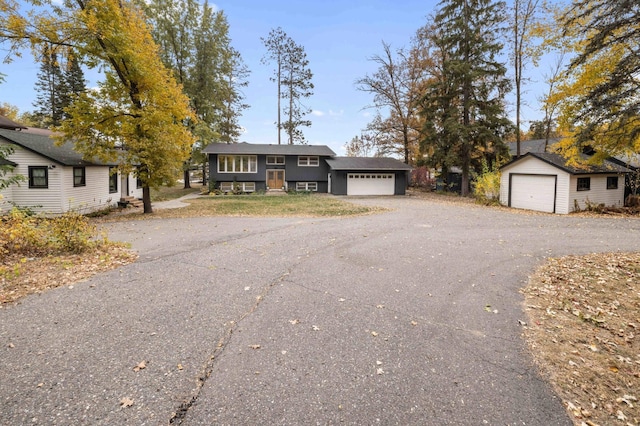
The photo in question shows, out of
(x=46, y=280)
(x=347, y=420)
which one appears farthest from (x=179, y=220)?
(x=347, y=420)

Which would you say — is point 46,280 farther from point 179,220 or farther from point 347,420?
point 179,220

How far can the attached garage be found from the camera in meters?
28.3

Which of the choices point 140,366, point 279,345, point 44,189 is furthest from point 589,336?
point 44,189

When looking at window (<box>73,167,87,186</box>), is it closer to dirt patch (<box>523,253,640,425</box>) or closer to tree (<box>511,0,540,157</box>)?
dirt patch (<box>523,253,640,425</box>)

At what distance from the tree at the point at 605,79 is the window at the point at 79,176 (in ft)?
70.8

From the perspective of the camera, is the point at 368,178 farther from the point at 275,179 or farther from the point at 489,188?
the point at 489,188

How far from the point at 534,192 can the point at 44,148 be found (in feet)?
85.8

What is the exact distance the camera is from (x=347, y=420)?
2625 millimetres

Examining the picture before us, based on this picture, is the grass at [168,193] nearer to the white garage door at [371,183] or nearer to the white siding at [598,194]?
the white garage door at [371,183]

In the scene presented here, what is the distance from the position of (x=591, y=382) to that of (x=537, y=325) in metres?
1.22

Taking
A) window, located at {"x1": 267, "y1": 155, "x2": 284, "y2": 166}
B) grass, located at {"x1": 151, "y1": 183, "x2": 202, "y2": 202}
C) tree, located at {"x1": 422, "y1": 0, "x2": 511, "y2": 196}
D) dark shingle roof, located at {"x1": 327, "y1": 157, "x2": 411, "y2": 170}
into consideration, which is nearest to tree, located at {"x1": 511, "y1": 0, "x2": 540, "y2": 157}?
tree, located at {"x1": 422, "y1": 0, "x2": 511, "y2": 196}

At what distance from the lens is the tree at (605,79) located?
893 centimetres

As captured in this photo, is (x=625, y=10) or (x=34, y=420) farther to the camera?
(x=625, y=10)

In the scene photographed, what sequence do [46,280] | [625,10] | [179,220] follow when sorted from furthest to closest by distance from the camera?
1. [179,220]
2. [625,10]
3. [46,280]
